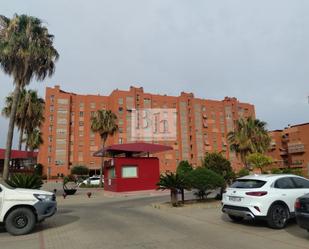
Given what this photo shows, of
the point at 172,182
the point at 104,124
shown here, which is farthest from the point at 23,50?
the point at 104,124

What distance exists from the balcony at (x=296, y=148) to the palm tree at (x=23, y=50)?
231 ft

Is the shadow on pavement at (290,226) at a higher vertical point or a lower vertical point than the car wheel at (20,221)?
lower

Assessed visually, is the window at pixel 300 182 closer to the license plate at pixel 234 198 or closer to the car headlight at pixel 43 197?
the license plate at pixel 234 198

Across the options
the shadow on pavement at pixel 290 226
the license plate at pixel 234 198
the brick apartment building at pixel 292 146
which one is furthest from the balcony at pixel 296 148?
the license plate at pixel 234 198

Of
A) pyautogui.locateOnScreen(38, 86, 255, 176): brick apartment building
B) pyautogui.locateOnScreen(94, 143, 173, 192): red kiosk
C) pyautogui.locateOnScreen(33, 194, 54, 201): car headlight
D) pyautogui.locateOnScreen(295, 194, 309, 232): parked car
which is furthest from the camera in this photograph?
pyautogui.locateOnScreen(38, 86, 255, 176): brick apartment building

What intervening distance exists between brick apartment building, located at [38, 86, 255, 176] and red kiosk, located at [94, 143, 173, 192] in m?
53.7

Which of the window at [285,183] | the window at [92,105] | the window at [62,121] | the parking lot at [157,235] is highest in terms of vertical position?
the window at [92,105]

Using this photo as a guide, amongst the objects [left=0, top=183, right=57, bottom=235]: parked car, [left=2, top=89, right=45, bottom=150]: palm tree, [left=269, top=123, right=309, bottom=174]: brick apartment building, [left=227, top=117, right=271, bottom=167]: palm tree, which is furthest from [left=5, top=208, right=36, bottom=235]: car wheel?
[left=269, top=123, right=309, bottom=174]: brick apartment building

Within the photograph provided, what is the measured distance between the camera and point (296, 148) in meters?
78.1

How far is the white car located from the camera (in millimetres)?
9047

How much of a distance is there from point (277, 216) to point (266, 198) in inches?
27.9

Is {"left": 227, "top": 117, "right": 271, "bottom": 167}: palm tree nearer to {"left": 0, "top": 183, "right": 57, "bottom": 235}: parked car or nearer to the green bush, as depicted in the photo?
the green bush

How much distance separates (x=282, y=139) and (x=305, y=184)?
265 feet

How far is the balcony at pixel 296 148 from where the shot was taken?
251 feet
